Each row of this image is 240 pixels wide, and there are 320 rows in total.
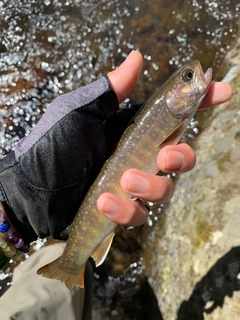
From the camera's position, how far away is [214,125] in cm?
324

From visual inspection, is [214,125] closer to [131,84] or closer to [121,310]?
[131,84]

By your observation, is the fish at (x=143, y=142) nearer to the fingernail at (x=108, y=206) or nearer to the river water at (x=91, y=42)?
the fingernail at (x=108, y=206)

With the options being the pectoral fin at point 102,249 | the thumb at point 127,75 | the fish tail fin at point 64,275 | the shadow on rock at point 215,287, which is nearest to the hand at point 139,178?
the thumb at point 127,75

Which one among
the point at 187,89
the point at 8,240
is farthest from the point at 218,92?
the point at 8,240

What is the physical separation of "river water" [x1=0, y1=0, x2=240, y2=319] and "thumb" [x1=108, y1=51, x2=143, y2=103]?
5.52 ft

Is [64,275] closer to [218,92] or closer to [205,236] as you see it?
[205,236]

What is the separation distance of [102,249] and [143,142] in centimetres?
63

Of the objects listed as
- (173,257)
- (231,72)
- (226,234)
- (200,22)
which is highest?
(200,22)

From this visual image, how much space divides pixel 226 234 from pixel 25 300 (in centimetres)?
137

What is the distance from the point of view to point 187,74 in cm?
196

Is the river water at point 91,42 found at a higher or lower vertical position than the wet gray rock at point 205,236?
higher

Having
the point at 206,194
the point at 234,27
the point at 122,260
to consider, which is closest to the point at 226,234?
the point at 206,194

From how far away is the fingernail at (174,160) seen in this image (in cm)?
179

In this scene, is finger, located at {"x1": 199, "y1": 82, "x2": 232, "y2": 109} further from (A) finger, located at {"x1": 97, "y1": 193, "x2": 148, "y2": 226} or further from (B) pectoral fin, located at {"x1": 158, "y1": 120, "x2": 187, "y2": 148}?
(A) finger, located at {"x1": 97, "y1": 193, "x2": 148, "y2": 226}
